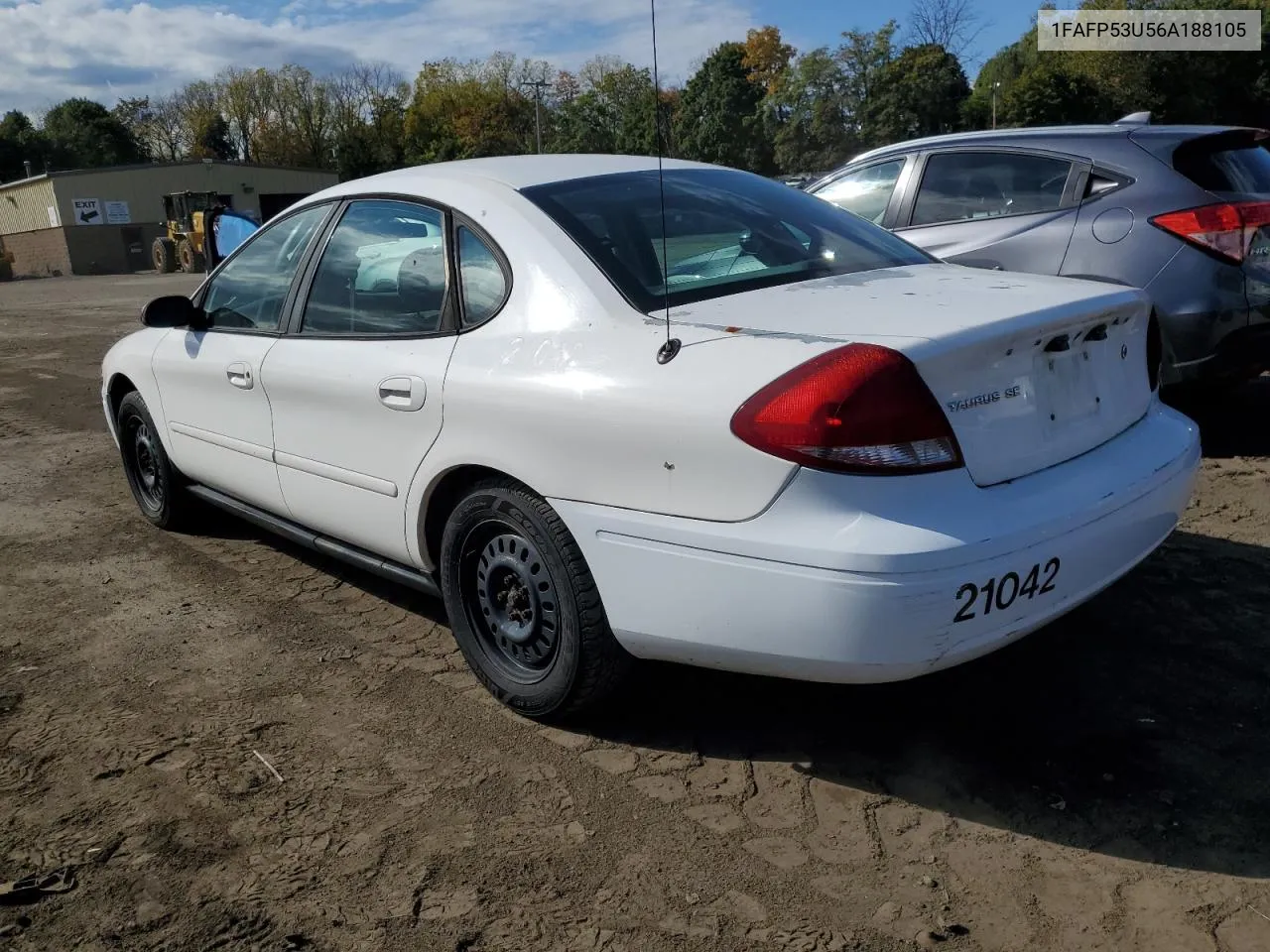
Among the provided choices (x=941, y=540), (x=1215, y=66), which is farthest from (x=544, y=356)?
(x=1215, y=66)

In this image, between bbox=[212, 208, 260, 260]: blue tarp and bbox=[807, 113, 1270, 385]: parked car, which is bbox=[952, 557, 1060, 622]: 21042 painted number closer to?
bbox=[807, 113, 1270, 385]: parked car

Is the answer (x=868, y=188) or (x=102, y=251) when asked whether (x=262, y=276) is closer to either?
(x=868, y=188)

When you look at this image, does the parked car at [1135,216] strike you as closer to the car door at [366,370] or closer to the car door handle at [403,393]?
the car door at [366,370]

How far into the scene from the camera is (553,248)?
9.84 feet

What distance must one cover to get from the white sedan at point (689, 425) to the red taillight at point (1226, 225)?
7.55 feet

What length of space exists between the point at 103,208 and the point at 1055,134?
180ft

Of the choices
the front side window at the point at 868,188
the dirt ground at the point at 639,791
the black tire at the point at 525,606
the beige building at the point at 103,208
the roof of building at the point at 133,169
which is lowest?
the dirt ground at the point at 639,791

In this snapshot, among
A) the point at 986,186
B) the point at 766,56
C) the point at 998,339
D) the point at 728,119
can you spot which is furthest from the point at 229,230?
Answer: the point at 766,56

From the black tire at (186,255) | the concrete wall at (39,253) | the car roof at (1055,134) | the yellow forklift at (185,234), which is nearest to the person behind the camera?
the car roof at (1055,134)

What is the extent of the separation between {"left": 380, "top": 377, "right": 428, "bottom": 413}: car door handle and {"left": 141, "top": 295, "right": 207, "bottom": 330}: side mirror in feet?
5.07

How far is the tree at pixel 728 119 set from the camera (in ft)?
200

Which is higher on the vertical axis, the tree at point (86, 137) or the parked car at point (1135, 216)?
the tree at point (86, 137)

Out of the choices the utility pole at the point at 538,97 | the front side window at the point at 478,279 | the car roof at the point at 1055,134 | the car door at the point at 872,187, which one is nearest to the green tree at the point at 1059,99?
the utility pole at the point at 538,97

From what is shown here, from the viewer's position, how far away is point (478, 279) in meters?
3.17
